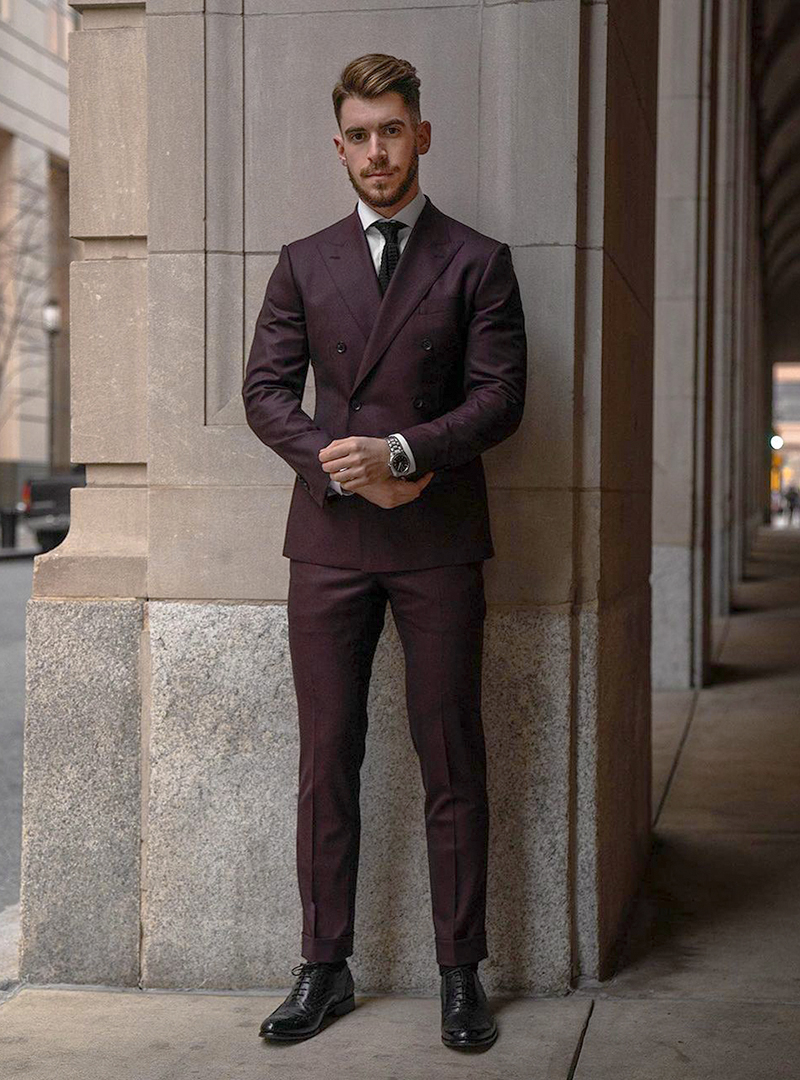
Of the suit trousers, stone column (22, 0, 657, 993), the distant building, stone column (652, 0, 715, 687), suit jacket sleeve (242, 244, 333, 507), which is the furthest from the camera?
the distant building

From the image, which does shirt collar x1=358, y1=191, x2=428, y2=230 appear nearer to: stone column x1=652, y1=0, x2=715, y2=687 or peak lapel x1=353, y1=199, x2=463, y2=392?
peak lapel x1=353, y1=199, x2=463, y2=392

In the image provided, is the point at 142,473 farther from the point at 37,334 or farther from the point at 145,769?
the point at 37,334

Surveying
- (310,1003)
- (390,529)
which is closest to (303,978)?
(310,1003)

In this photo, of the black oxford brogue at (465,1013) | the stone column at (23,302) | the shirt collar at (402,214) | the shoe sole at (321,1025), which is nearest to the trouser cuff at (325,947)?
the shoe sole at (321,1025)

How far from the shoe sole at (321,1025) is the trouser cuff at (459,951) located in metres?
0.35

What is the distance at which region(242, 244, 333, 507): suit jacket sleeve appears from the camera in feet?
13.6

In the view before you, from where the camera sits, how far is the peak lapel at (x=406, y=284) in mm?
4172

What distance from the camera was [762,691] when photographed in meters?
11.5

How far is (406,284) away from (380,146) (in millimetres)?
378

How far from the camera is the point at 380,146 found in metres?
4.11

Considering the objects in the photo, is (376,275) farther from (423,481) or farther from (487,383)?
(423,481)

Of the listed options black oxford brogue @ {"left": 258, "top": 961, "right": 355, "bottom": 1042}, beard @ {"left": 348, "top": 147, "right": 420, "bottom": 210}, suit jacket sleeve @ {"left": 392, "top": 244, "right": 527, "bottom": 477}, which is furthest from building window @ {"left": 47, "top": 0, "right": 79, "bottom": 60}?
black oxford brogue @ {"left": 258, "top": 961, "right": 355, "bottom": 1042}

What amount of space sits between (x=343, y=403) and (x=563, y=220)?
3.22 feet

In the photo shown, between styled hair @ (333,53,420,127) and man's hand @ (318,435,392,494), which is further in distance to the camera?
styled hair @ (333,53,420,127)
